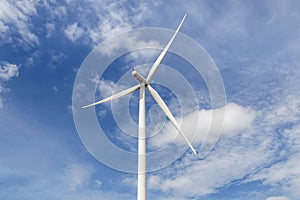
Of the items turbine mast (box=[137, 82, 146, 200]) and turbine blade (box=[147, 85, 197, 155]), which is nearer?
turbine mast (box=[137, 82, 146, 200])

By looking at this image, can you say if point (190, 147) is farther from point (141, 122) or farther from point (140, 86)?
point (140, 86)

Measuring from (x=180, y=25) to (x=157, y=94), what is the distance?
12.2m

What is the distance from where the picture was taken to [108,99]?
180ft

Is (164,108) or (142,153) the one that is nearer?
(142,153)

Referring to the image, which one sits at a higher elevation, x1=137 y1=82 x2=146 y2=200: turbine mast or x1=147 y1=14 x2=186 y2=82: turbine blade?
x1=147 y1=14 x2=186 y2=82: turbine blade

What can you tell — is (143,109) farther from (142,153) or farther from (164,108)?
(142,153)

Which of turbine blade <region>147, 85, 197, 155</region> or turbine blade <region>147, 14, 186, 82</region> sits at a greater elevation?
turbine blade <region>147, 14, 186, 82</region>

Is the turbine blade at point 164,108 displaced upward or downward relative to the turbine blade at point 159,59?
downward

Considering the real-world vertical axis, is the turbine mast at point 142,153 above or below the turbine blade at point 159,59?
below

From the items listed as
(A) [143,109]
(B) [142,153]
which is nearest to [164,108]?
(A) [143,109]

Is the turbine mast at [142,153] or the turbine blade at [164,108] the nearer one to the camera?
the turbine mast at [142,153]

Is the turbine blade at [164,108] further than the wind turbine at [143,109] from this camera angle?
Yes

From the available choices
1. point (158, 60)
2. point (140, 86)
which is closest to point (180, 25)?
point (158, 60)

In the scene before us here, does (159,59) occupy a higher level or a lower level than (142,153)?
higher
